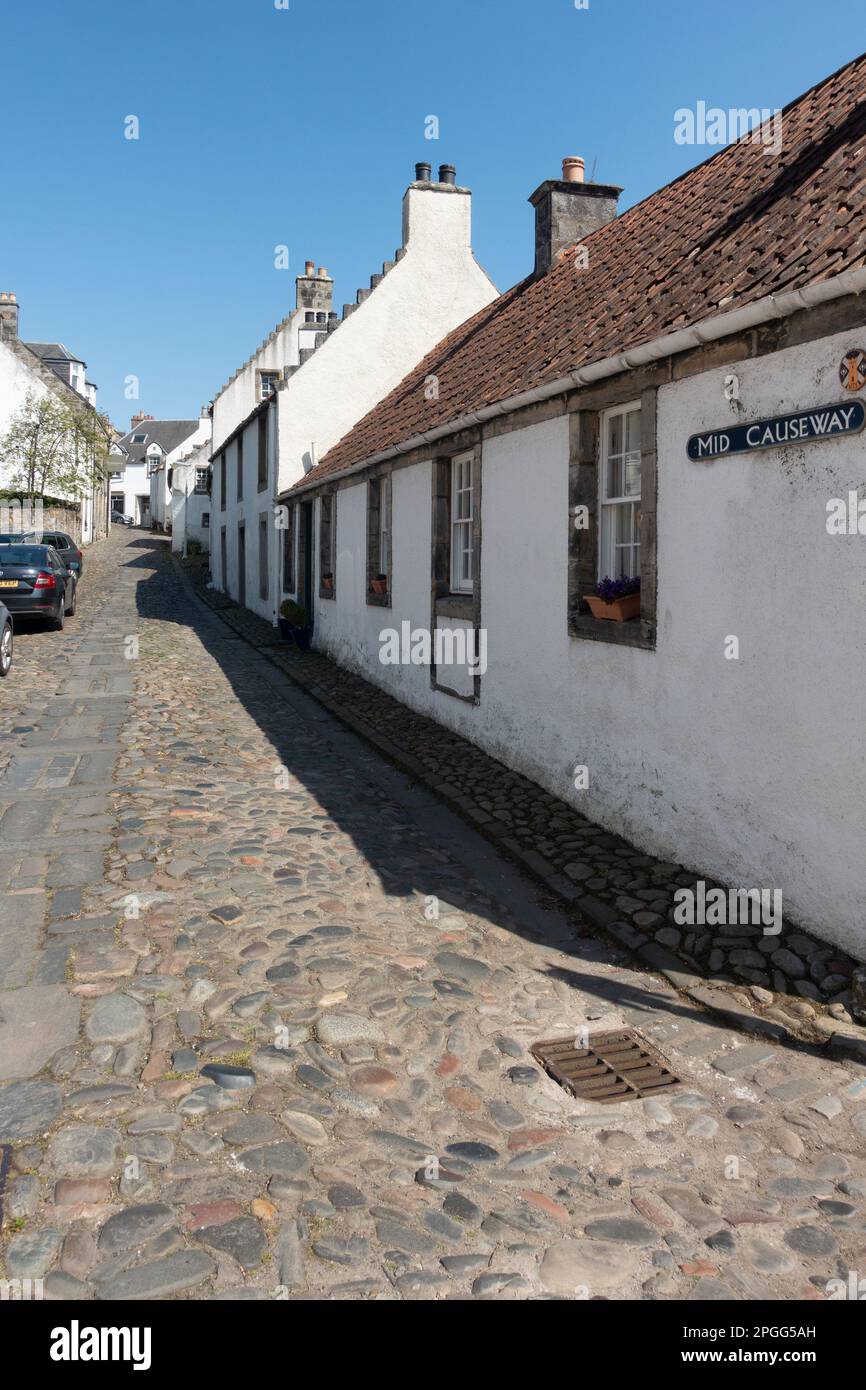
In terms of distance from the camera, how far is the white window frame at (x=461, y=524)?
35.4 feet

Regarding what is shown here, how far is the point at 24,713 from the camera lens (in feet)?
38.9

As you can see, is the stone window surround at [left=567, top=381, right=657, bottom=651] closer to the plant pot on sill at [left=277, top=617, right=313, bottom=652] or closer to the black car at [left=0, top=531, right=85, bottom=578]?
the plant pot on sill at [left=277, top=617, right=313, bottom=652]

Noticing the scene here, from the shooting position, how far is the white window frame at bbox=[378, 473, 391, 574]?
13461mm

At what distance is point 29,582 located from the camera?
18.5m

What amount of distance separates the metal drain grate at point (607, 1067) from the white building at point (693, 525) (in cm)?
128

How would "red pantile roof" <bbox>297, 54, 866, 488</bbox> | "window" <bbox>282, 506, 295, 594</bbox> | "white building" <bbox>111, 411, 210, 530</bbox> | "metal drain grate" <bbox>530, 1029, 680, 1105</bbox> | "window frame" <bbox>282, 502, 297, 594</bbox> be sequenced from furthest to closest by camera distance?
"white building" <bbox>111, 411, 210, 530</bbox> < "window" <bbox>282, 506, 295, 594</bbox> < "window frame" <bbox>282, 502, 297, 594</bbox> < "red pantile roof" <bbox>297, 54, 866, 488</bbox> < "metal drain grate" <bbox>530, 1029, 680, 1105</bbox>

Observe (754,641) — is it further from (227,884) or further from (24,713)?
(24,713)

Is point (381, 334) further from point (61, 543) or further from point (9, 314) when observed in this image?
point (9, 314)

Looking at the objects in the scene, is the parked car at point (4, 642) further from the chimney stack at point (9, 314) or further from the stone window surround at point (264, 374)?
the chimney stack at point (9, 314)

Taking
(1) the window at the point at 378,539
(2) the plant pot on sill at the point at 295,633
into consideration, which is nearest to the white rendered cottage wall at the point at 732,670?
(1) the window at the point at 378,539

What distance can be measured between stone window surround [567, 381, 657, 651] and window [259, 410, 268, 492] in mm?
15782

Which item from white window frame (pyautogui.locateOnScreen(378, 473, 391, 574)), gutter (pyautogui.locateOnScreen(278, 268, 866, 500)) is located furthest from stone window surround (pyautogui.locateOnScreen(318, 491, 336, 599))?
gutter (pyautogui.locateOnScreen(278, 268, 866, 500))

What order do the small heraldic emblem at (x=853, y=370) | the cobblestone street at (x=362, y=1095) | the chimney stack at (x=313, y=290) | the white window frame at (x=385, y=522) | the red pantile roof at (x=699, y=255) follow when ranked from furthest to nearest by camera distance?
1. the chimney stack at (x=313, y=290)
2. the white window frame at (x=385, y=522)
3. the red pantile roof at (x=699, y=255)
4. the small heraldic emblem at (x=853, y=370)
5. the cobblestone street at (x=362, y=1095)
